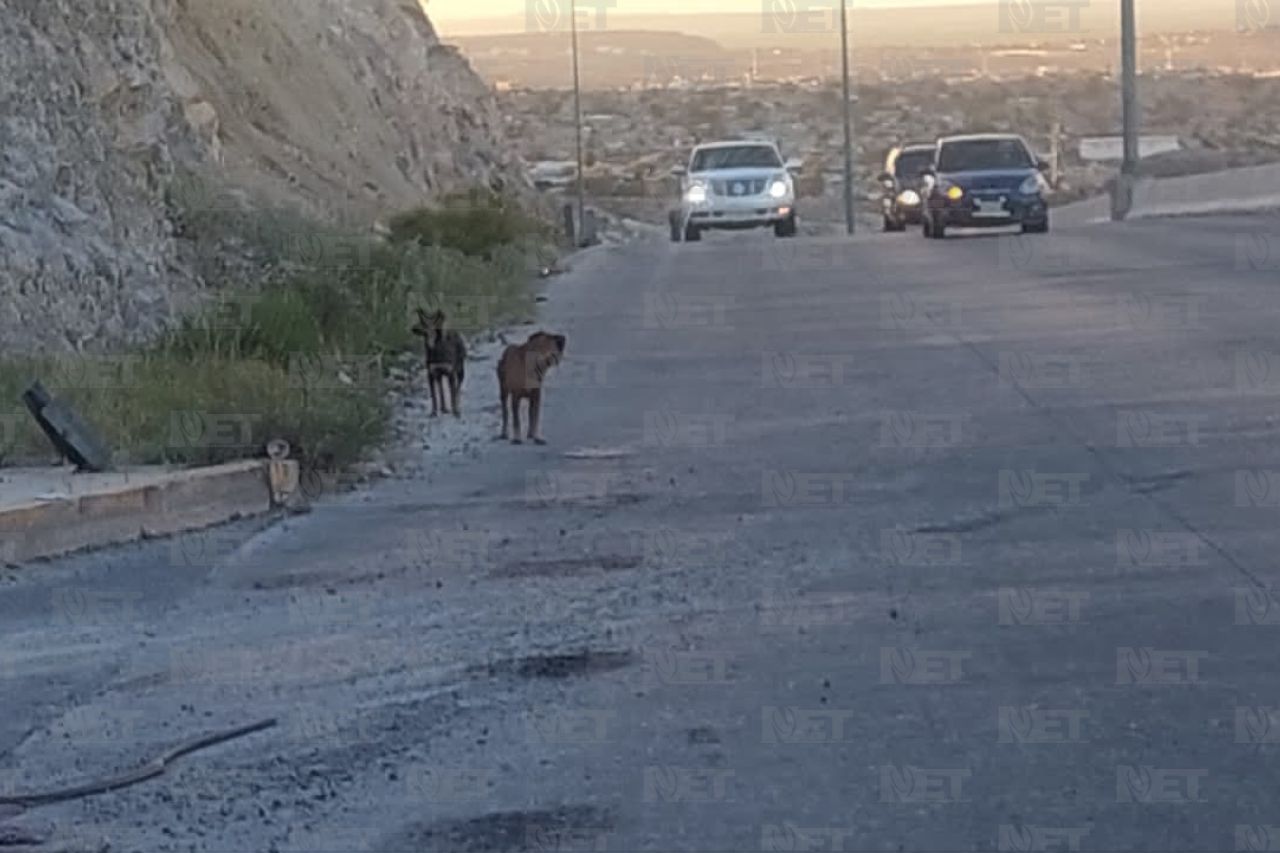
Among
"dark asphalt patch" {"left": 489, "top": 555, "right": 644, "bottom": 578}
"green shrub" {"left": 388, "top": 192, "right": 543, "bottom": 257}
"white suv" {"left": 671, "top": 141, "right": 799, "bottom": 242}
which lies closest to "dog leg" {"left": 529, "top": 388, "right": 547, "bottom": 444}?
"dark asphalt patch" {"left": 489, "top": 555, "right": 644, "bottom": 578}

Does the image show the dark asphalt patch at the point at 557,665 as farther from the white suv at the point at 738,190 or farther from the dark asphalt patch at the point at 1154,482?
the white suv at the point at 738,190

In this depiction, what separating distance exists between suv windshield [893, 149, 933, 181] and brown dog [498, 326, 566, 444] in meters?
35.2

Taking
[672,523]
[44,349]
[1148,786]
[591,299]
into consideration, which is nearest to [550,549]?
[672,523]

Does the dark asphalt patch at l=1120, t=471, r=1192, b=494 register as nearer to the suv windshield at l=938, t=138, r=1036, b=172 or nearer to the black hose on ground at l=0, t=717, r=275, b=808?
the black hose on ground at l=0, t=717, r=275, b=808

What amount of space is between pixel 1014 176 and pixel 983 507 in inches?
1160

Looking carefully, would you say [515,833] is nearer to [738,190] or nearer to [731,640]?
[731,640]

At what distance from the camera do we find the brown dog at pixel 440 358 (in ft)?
55.2

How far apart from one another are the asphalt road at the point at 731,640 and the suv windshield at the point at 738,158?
29.7 m

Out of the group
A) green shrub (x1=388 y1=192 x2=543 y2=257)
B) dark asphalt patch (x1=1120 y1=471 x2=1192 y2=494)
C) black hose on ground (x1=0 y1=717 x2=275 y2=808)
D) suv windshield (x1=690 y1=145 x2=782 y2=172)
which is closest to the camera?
black hose on ground (x1=0 y1=717 x2=275 y2=808)

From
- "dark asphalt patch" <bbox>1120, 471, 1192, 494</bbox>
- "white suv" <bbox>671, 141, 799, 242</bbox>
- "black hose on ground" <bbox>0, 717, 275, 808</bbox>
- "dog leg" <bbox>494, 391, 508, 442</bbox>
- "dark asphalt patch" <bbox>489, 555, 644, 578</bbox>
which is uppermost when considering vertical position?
"black hose on ground" <bbox>0, 717, 275, 808</bbox>

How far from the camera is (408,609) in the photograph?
1023 cm

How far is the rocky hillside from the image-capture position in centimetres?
2056

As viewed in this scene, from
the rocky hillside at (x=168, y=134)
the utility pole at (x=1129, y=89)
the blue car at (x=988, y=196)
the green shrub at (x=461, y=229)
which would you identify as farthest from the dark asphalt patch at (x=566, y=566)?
the utility pole at (x=1129, y=89)

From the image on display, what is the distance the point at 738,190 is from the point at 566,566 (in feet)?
119
